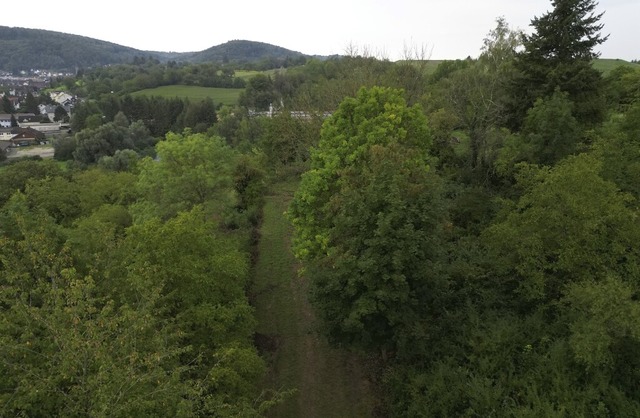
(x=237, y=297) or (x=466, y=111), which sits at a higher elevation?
(x=466, y=111)

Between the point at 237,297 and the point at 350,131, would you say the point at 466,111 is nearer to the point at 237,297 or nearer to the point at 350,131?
the point at 350,131

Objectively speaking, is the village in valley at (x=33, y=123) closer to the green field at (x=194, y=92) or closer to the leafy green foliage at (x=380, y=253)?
the green field at (x=194, y=92)

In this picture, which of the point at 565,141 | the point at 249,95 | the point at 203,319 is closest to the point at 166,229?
the point at 203,319

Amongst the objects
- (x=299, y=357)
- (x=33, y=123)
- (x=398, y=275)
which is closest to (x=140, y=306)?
(x=398, y=275)

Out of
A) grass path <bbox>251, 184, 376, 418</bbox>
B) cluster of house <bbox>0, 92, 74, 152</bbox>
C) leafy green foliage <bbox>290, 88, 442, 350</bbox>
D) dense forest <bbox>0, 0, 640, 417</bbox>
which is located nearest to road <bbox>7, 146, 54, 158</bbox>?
cluster of house <bbox>0, 92, 74, 152</bbox>

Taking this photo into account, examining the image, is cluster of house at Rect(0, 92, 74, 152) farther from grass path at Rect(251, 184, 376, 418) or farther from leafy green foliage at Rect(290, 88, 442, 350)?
leafy green foliage at Rect(290, 88, 442, 350)

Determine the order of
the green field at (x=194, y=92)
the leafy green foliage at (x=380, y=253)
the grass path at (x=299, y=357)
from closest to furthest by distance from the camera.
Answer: the leafy green foliage at (x=380, y=253)
the grass path at (x=299, y=357)
the green field at (x=194, y=92)

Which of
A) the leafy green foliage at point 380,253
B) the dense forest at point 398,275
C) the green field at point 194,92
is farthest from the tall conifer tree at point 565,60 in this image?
the green field at point 194,92

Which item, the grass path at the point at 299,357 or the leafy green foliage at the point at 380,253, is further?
the grass path at the point at 299,357
